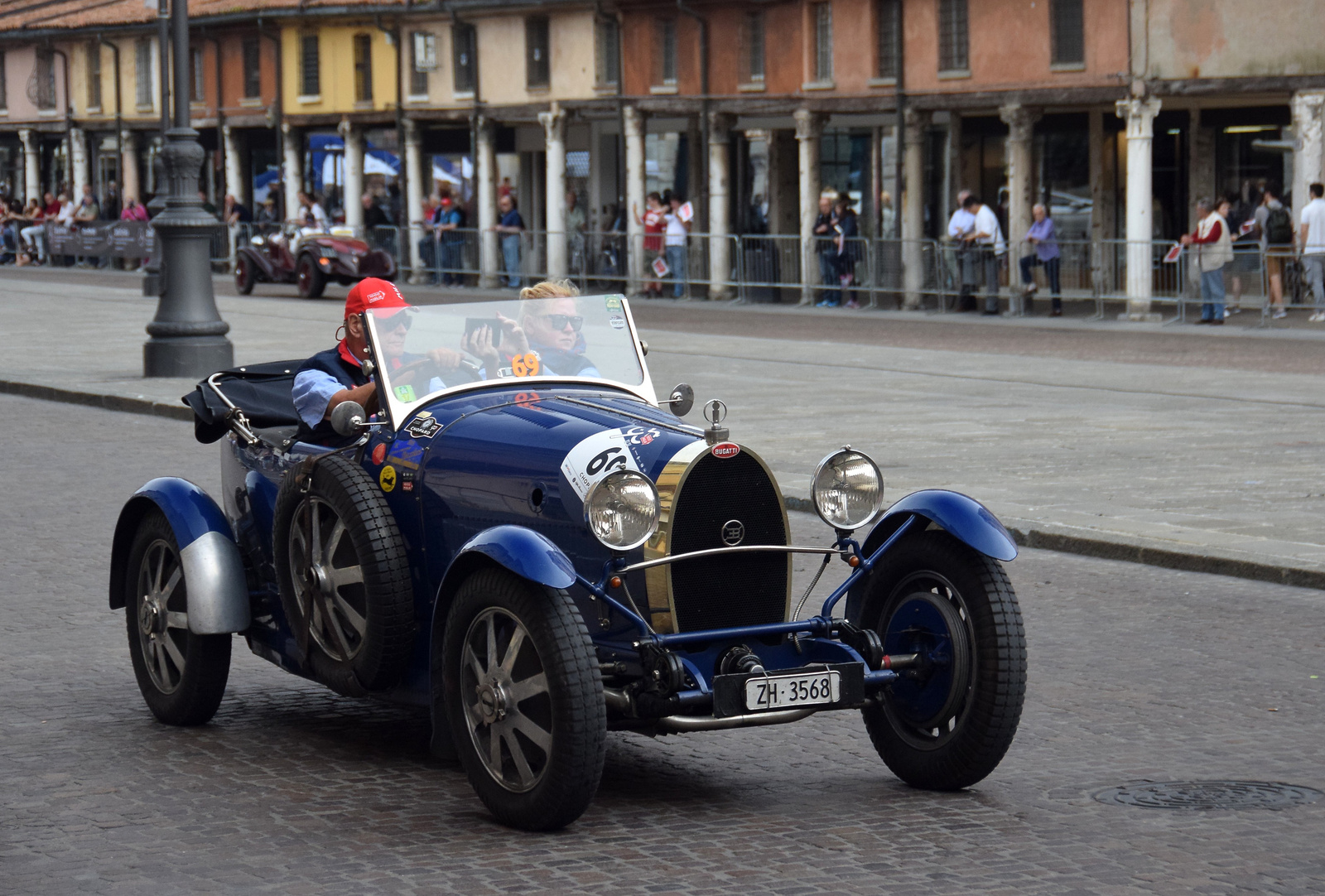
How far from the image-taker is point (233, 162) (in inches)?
2203

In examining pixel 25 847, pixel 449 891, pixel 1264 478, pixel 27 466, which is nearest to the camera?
pixel 449 891

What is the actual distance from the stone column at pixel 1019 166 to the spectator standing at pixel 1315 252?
567 centimetres

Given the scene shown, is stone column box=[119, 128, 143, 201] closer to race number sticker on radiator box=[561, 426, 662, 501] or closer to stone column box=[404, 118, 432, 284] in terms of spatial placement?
stone column box=[404, 118, 432, 284]

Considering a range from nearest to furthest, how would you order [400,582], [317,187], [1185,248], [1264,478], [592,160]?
[400,582] → [1264,478] → [1185,248] → [592,160] → [317,187]

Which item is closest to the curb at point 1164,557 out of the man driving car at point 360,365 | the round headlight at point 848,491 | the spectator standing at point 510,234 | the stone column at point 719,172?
the man driving car at point 360,365

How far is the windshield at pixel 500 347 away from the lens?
6.80 m

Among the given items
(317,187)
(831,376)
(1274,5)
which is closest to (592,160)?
(317,187)

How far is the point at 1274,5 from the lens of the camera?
3131cm

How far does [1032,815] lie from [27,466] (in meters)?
10.3

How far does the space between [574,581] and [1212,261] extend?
25008mm

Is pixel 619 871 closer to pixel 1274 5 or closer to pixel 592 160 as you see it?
pixel 1274 5

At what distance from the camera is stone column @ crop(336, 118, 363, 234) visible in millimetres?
50625

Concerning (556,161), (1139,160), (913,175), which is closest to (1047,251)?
(1139,160)

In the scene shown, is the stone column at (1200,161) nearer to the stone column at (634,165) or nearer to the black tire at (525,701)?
the stone column at (634,165)
